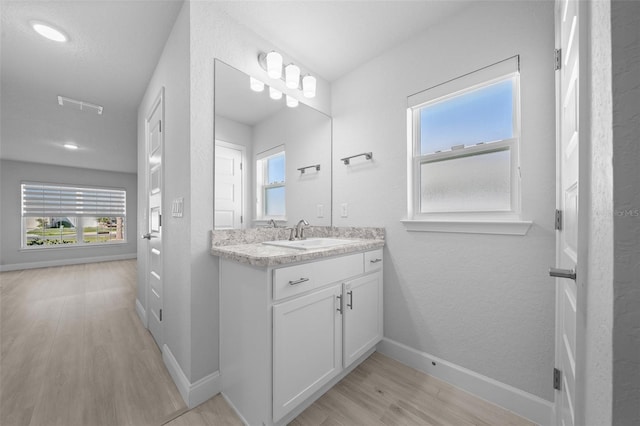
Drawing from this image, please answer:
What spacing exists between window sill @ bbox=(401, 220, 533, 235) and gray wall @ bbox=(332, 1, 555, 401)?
0.04 metres

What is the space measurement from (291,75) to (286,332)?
189cm

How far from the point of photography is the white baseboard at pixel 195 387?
1473mm

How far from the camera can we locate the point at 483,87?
162 centimetres

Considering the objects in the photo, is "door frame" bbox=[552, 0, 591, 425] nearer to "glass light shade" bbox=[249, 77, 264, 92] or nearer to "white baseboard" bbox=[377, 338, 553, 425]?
"white baseboard" bbox=[377, 338, 553, 425]

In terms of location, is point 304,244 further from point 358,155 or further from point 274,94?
point 274,94

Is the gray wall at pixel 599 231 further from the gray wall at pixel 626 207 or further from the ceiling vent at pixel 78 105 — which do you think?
the ceiling vent at pixel 78 105

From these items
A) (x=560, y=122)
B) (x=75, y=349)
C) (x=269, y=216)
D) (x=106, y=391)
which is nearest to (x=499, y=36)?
(x=560, y=122)

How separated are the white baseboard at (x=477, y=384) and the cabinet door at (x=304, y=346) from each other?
2.05 ft

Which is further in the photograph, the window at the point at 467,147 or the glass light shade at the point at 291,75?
the glass light shade at the point at 291,75

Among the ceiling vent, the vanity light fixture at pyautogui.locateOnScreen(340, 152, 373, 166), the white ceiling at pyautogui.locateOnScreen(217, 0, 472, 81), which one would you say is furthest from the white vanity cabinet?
the ceiling vent

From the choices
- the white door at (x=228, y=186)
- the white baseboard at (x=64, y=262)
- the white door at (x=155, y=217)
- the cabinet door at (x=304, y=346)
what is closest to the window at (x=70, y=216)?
A: the white baseboard at (x=64, y=262)

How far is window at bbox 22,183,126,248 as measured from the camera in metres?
5.77

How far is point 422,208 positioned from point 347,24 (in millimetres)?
1471

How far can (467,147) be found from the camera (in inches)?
66.1
